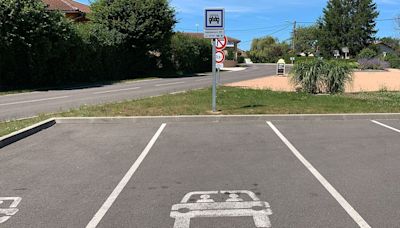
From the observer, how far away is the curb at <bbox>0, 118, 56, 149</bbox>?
7.88 metres

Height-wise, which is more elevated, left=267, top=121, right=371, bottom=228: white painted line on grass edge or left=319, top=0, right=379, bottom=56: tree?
left=319, top=0, right=379, bottom=56: tree

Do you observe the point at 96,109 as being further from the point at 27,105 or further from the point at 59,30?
the point at 59,30

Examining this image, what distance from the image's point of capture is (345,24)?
81812mm

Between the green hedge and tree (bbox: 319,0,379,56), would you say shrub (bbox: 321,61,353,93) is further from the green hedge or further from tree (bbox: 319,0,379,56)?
tree (bbox: 319,0,379,56)

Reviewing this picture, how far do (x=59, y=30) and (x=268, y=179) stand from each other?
21.0 m

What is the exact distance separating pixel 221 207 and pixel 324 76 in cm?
1428

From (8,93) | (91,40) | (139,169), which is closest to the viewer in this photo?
(139,169)

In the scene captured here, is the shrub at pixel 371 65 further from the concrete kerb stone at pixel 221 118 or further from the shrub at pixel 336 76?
the concrete kerb stone at pixel 221 118

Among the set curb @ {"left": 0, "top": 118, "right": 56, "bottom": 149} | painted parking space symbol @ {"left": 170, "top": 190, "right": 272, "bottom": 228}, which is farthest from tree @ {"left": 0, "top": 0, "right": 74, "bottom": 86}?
painted parking space symbol @ {"left": 170, "top": 190, "right": 272, "bottom": 228}

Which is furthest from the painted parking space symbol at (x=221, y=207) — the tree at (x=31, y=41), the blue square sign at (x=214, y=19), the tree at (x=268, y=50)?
the tree at (x=268, y=50)

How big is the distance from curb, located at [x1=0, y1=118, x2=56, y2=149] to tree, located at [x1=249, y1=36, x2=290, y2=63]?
102m

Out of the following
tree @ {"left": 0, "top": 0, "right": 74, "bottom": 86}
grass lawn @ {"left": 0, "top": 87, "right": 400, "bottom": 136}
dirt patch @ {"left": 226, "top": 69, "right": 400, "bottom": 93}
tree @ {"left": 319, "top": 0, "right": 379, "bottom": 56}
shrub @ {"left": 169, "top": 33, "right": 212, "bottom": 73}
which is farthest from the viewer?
tree @ {"left": 319, "top": 0, "right": 379, "bottom": 56}

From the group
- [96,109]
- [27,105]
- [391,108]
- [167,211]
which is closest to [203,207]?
[167,211]

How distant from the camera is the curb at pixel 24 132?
7.88 metres
